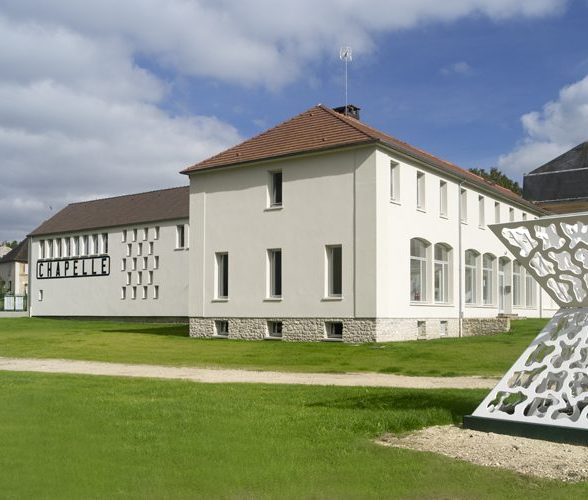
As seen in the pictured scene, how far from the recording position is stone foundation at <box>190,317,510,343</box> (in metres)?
26.5

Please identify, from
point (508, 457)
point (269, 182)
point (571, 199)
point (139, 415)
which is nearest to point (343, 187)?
point (269, 182)

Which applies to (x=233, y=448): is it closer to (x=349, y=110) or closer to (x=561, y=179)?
(x=349, y=110)

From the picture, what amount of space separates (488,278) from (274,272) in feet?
40.6

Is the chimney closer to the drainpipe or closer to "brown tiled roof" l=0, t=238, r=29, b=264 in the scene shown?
the drainpipe

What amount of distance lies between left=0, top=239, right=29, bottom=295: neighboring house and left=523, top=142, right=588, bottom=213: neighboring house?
55.6m

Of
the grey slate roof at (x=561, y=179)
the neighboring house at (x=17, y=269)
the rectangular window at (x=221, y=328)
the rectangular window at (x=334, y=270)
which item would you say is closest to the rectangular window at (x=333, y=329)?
the rectangular window at (x=334, y=270)

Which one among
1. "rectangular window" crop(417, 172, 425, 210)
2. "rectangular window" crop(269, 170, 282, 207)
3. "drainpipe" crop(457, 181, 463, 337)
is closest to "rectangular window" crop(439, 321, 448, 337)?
"drainpipe" crop(457, 181, 463, 337)

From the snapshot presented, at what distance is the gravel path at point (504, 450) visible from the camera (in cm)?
718

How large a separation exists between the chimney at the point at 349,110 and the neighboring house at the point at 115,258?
13.6 metres

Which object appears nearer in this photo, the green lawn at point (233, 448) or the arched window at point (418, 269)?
the green lawn at point (233, 448)

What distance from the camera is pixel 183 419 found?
9.72m

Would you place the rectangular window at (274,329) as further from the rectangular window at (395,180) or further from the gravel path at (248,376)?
the gravel path at (248,376)

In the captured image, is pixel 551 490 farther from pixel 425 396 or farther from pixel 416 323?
pixel 416 323

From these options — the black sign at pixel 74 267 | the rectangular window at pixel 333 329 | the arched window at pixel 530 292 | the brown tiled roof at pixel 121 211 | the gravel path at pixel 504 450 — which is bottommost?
the gravel path at pixel 504 450
